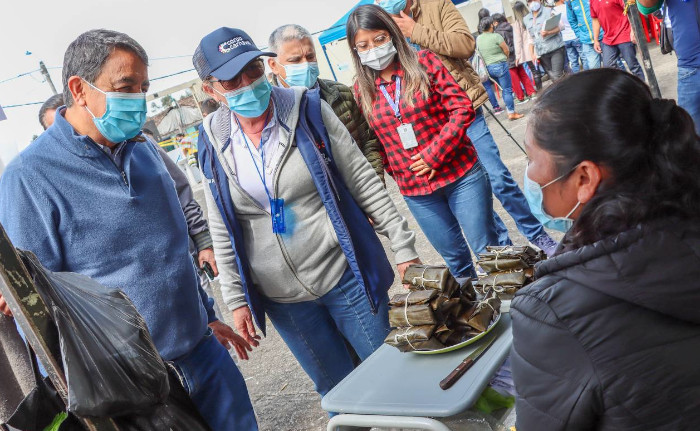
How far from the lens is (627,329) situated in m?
1.26

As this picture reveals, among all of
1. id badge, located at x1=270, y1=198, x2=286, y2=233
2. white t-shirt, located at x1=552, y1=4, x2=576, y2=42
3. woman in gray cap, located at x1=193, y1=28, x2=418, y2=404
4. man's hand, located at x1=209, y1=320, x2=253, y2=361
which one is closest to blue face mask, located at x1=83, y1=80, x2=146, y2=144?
woman in gray cap, located at x1=193, y1=28, x2=418, y2=404

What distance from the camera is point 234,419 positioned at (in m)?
2.57

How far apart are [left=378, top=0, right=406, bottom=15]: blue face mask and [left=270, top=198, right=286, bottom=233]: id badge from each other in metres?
1.75

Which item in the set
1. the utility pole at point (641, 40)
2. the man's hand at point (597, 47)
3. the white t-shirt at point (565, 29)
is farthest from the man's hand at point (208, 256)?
the white t-shirt at point (565, 29)

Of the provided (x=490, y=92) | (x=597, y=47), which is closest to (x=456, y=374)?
(x=597, y=47)

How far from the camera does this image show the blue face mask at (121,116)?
228 cm

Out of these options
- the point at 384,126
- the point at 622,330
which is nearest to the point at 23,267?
the point at 622,330

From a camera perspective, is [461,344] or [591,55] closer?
[461,344]

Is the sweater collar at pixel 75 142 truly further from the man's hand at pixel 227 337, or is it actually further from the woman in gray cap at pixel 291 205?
the man's hand at pixel 227 337

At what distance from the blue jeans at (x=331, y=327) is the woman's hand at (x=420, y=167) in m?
0.84

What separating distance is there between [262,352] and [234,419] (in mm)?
2143

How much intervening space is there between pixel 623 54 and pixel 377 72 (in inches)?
225

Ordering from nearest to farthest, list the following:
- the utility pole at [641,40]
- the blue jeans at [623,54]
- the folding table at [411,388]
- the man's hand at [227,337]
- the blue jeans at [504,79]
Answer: the folding table at [411,388] → the man's hand at [227,337] → the utility pole at [641,40] → the blue jeans at [623,54] → the blue jeans at [504,79]

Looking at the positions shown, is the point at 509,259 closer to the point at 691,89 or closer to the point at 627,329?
the point at 627,329
